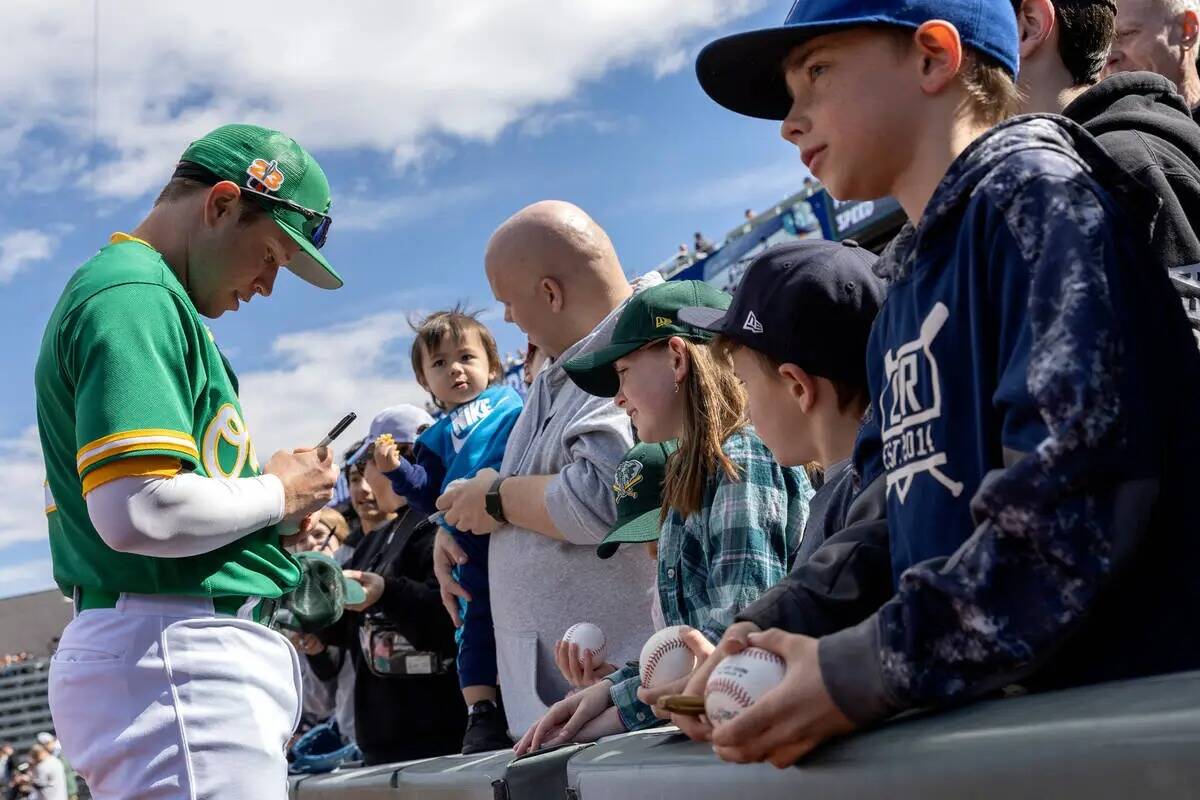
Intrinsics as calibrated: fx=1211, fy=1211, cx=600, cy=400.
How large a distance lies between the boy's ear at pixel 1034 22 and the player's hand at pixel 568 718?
154cm

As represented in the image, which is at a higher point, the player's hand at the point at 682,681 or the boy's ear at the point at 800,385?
the boy's ear at the point at 800,385

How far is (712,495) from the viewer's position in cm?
250

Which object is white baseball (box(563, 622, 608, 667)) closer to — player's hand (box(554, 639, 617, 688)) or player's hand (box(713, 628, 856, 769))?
player's hand (box(554, 639, 617, 688))

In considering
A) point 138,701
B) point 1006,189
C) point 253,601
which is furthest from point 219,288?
point 1006,189

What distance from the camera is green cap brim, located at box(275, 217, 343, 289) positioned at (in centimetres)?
289

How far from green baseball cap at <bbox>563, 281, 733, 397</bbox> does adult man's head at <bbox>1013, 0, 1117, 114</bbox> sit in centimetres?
81

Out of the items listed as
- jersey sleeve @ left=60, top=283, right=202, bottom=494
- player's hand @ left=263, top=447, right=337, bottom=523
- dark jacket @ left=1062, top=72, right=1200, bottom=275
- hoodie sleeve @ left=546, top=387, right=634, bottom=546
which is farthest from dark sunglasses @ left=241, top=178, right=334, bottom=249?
dark jacket @ left=1062, top=72, right=1200, bottom=275

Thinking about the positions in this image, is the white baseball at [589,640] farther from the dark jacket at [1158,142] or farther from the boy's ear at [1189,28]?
the boy's ear at [1189,28]

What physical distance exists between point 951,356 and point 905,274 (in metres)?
0.16

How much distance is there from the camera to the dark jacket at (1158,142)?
2.15m

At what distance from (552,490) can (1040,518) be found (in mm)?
2157

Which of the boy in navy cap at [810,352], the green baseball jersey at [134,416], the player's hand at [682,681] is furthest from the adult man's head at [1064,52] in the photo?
the green baseball jersey at [134,416]

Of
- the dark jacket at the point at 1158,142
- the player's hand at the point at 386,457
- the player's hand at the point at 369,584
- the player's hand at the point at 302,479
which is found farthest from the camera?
the player's hand at the point at 386,457

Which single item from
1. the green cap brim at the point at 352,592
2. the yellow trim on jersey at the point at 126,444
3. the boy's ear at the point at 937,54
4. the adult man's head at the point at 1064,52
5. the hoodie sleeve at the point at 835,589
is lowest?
the hoodie sleeve at the point at 835,589
